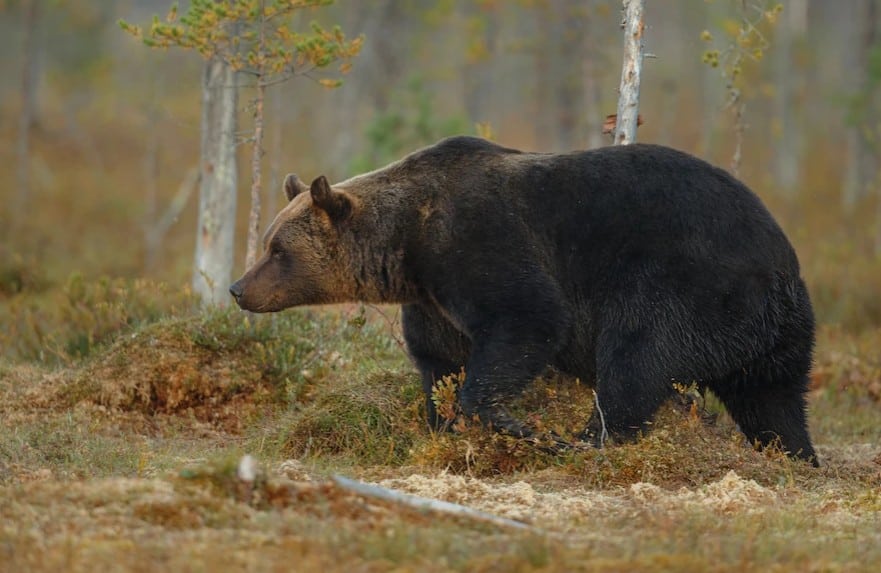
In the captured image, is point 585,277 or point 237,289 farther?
point 237,289

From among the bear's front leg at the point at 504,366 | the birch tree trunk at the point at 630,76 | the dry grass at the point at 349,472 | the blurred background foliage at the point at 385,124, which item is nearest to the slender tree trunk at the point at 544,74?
the blurred background foliage at the point at 385,124

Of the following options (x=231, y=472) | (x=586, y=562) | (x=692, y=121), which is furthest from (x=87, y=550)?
(x=692, y=121)

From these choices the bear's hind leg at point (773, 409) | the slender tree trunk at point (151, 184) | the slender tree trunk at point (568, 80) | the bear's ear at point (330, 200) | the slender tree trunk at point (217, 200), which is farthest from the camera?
the slender tree trunk at point (568, 80)

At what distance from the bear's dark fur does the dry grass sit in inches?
13.1

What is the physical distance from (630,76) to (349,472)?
4.05 m

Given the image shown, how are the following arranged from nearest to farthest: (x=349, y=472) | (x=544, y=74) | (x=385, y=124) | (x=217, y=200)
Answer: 1. (x=349, y=472)
2. (x=217, y=200)
3. (x=385, y=124)
4. (x=544, y=74)

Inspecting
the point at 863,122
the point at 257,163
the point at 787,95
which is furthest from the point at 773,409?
the point at 787,95

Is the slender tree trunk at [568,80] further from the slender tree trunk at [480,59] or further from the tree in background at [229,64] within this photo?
the tree in background at [229,64]

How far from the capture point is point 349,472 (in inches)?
277

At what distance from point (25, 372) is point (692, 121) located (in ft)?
122

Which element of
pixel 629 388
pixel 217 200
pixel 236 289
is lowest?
pixel 629 388

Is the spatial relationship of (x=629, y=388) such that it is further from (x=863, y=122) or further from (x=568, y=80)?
(x=863, y=122)

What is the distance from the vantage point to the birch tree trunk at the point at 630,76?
30.2ft

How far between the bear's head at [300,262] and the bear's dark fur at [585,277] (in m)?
0.02
